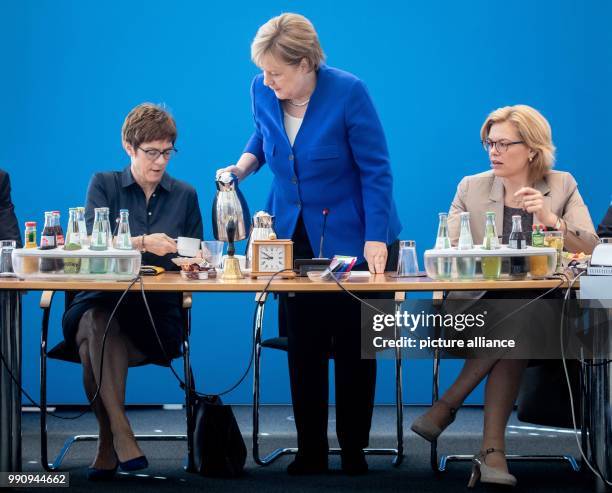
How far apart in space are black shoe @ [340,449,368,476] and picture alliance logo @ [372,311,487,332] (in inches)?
18.1

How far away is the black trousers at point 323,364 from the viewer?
11.6ft

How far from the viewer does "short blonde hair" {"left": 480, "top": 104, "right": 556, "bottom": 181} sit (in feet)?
12.1

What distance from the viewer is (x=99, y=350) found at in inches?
137

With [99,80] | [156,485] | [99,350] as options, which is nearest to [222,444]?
[156,485]

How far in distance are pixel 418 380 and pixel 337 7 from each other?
1.88 m

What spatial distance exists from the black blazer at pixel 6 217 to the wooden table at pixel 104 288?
38.0 inches

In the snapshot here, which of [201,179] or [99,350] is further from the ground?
[201,179]

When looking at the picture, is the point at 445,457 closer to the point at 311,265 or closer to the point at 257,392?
the point at 257,392

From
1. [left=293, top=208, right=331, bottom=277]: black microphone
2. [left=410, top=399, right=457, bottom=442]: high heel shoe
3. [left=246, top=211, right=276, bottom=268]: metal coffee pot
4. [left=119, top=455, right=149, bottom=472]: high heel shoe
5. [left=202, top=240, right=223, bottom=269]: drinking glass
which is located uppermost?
[left=246, top=211, right=276, bottom=268]: metal coffee pot

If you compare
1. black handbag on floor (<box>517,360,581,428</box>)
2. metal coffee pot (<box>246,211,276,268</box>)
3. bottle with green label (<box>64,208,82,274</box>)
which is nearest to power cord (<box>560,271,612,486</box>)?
black handbag on floor (<box>517,360,581,428</box>)

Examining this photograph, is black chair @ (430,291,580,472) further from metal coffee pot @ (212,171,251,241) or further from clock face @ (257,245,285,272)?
metal coffee pot @ (212,171,251,241)

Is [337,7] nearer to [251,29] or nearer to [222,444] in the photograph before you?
[251,29]

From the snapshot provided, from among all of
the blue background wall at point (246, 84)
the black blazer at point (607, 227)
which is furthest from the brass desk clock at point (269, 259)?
the blue background wall at point (246, 84)

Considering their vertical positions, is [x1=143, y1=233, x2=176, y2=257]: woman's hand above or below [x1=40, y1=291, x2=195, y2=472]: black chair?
above
